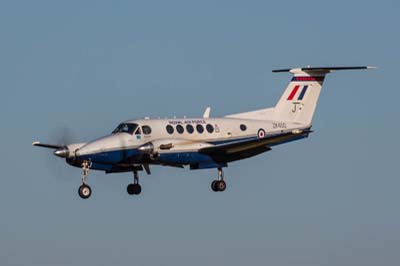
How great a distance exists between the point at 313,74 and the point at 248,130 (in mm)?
4847

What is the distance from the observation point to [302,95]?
183 ft

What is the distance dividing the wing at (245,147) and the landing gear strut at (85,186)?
489cm

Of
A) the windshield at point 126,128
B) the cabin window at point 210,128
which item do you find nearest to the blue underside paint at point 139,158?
the cabin window at point 210,128

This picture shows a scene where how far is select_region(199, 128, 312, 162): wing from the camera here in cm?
5078

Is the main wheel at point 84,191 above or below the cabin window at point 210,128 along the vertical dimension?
below

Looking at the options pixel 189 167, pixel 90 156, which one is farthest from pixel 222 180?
pixel 90 156

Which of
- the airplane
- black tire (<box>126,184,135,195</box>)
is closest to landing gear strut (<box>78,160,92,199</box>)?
the airplane

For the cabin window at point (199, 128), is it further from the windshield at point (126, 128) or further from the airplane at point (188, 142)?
the windshield at point (126, 128)

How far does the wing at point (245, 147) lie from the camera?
5078 cm

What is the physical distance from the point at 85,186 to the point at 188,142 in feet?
16.0

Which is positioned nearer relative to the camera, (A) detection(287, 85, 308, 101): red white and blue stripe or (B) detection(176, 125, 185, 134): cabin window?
(B) detection(176, 125, 185, 134): cabin window

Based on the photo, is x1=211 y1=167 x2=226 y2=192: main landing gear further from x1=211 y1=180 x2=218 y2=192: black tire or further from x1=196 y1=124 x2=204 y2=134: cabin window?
x1=196 y1=124 x2=204 y2=134: cabin window

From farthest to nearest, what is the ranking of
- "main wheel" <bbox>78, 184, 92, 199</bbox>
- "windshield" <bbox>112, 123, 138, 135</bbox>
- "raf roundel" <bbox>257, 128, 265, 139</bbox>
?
"raf roundel" <bbox>257, 128, 265, 139</bbox> → "windshield" <bbox>112, 123, 138, 135</bbox> → "main wheel" <bbox>78, 184, 92, 199</bbox>

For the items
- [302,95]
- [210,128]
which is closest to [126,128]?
[210,128]
